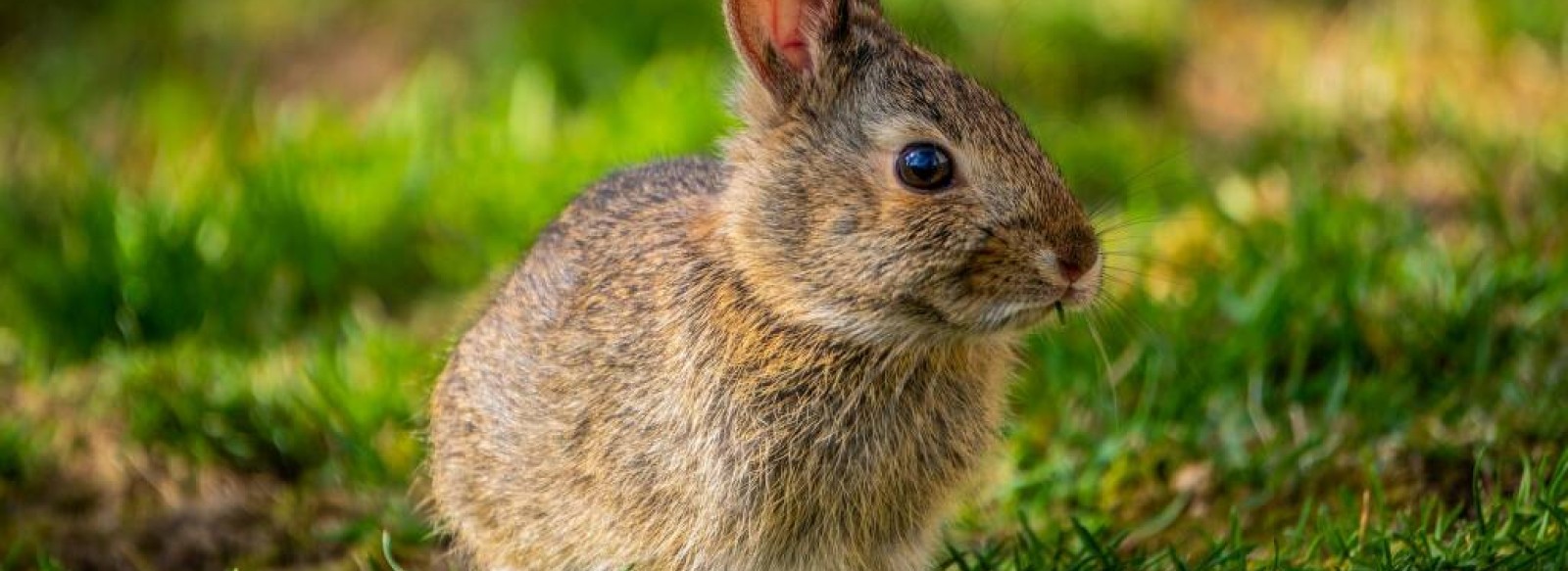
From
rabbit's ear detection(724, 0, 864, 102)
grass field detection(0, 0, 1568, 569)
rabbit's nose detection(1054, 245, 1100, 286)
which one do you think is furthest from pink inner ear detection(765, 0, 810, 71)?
rabbit's nose detection(1054, 245, 1100, 286)

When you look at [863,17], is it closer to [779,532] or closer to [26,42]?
[779,532]

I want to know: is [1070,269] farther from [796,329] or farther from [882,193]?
[796,329]

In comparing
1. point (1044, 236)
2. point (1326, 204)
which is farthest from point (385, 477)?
point (1326, 204)

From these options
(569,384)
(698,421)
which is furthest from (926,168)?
(569,384)

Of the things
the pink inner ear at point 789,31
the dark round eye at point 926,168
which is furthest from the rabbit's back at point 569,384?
the dark round eye at point 926,168

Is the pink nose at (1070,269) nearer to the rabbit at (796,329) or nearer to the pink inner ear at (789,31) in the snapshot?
the rabbit at (796,329)

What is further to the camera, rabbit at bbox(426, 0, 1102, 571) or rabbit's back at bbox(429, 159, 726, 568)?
rabbit's back at bbox(429, 159, 726, 568)

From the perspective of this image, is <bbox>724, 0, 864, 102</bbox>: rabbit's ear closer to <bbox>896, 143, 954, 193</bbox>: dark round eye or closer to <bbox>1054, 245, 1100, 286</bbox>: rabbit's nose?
<bbox>896, 143, 954, 193</bbox>: dark round eye
